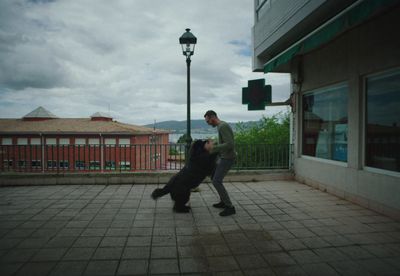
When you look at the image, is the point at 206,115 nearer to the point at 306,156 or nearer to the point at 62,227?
the point at 62,227

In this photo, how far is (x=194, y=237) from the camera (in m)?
3.98

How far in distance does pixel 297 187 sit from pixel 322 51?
11.7 ft

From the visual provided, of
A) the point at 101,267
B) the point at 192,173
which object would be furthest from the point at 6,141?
the point at 101,267

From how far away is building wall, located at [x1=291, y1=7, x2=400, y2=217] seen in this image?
4.89m

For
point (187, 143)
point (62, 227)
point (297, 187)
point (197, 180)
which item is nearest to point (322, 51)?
point (297, 187)

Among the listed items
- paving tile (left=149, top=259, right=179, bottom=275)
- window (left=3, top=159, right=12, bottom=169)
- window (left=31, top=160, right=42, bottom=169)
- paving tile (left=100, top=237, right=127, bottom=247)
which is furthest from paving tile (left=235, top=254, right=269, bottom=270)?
window (left=3, top=159, right=12, bottom=169)

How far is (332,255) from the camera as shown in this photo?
3.37 m

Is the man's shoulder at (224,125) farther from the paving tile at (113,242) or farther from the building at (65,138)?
the building at (65,138)

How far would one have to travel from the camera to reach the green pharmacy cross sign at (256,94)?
29.1 ft

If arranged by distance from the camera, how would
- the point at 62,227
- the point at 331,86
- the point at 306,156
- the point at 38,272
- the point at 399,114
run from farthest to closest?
the point at 306,156, the point at 331,86, the point at 399,114, the point at 62,227, the point at 38,272

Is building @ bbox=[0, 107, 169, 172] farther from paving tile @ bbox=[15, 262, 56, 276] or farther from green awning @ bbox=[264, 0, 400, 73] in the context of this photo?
paving tile @ bbox=[15, 262, 56, 276]

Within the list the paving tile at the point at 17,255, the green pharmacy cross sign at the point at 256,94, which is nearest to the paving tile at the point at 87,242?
the paving tile at the point at 17,255

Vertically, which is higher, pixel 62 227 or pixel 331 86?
pixel 331 86

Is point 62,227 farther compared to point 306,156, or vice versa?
point 306,156
